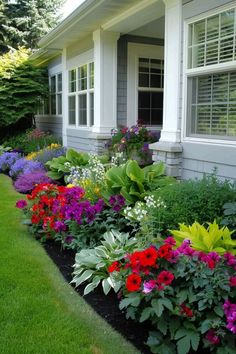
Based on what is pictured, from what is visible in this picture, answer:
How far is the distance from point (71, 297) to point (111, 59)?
6021mm

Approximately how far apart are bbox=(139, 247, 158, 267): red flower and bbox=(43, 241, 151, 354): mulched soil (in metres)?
0.58

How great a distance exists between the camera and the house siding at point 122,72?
8.64 m

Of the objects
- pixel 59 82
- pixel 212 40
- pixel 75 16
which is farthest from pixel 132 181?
pixel 59 82

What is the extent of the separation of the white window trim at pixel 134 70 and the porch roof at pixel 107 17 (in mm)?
562

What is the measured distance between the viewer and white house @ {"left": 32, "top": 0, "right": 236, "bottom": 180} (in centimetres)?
507

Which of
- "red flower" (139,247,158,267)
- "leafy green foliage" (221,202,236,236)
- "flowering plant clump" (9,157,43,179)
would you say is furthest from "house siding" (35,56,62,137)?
"red flower" (139,247,158,267)

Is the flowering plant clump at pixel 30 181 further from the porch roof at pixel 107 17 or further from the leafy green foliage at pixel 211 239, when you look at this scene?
the leafy green foliage at pixel 211 239

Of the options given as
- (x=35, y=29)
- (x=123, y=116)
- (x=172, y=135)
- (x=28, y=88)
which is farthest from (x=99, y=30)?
(x=35, y=29)

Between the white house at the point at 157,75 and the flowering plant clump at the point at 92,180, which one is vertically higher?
the white house at the point at 157,75

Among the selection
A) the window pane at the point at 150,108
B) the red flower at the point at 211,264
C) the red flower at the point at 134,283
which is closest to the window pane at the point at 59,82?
the window pane at the point at 150,108

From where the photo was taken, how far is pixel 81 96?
400 inches

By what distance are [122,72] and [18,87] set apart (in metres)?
5.57

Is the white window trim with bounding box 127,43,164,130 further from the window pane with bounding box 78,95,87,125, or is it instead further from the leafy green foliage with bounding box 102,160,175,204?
the leafy green foliage with bounding box 102,160,175,204

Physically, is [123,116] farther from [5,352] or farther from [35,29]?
[35,29]
